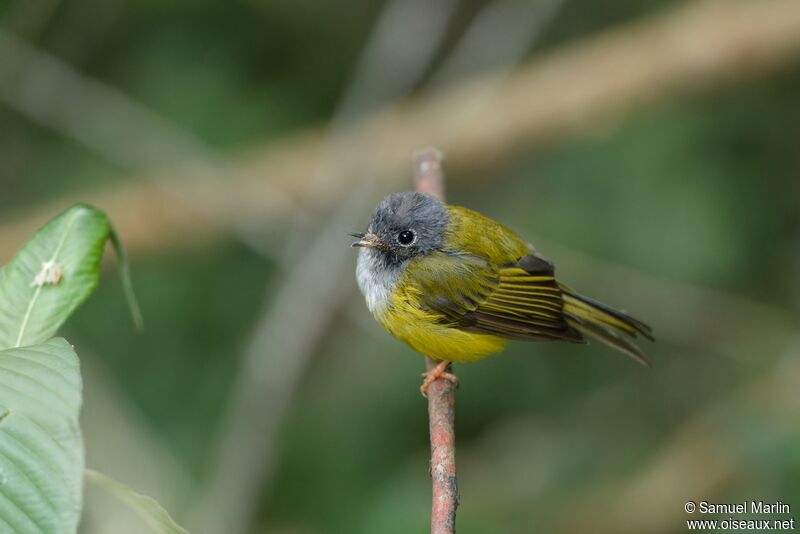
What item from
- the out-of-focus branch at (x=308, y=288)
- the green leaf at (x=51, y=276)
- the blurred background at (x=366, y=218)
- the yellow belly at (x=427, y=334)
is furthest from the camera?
the blurred background at (x=366, y=218)

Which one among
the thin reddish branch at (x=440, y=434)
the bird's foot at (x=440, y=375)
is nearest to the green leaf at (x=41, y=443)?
the thin reddish branch at (x=440, y=434)

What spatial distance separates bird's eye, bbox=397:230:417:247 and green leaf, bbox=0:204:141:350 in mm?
1392

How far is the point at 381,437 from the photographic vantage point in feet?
17.1

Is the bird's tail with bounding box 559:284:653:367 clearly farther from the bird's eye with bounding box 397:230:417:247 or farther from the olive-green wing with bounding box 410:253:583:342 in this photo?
the bird's eye with bounding box 397:230:417:247

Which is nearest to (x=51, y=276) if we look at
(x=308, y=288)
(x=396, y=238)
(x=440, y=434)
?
(x=440, y=434)

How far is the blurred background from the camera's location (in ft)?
15.7

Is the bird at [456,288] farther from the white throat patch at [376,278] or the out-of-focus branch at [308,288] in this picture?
the out-of-focus branch at [308,288]

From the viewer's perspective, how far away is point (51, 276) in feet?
Result: 6.82

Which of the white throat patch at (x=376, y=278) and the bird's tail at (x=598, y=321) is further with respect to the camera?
the bird's tail at (x=598, y=321)

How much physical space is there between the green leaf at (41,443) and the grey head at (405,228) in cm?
188

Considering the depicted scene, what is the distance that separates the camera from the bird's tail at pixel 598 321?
11.8 feet

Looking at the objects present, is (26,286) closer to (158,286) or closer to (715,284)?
(158,286)

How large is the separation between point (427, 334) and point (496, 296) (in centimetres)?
37


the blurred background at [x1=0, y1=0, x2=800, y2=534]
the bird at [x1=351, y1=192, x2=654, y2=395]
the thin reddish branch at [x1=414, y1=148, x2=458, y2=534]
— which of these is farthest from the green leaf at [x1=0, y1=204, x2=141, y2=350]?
the blurred background at [x1=0, y1=0, x2=800, y2=534]
